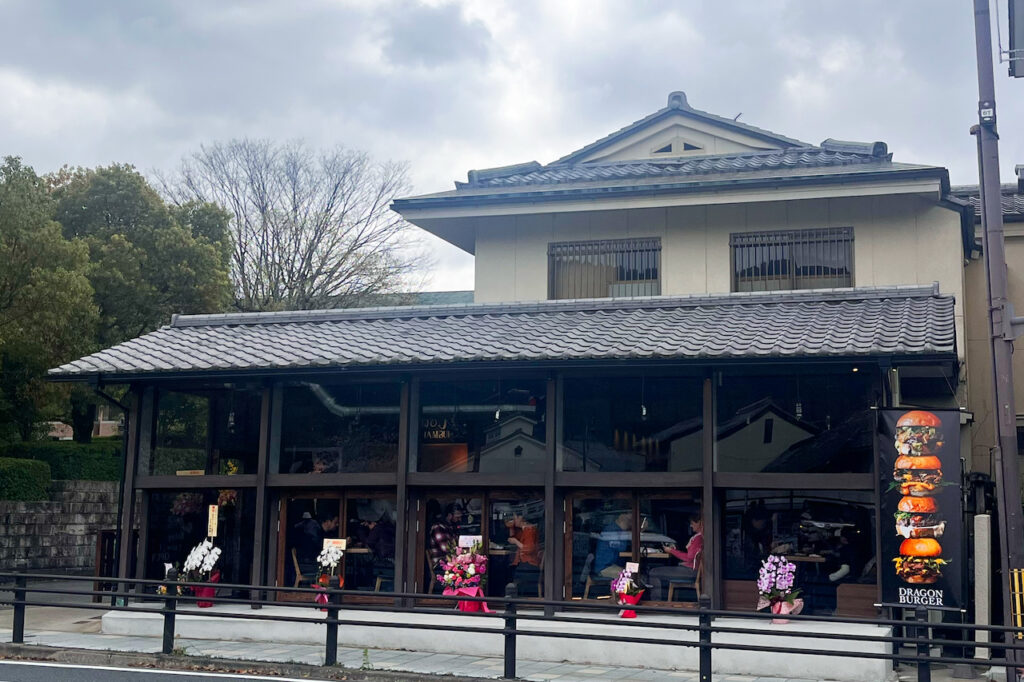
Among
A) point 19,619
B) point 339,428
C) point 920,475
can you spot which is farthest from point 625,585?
point 19,619

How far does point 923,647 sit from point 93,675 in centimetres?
923

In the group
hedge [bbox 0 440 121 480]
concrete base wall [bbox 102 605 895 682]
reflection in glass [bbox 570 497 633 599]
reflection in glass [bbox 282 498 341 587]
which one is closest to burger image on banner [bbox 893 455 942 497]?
concrete base wall [bbox 102 605 895 682]

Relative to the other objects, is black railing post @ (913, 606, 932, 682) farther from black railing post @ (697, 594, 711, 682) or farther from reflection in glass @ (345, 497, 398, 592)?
reflection in glass @ (345, 497, 398, 592)

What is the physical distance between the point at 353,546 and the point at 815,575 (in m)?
7.10

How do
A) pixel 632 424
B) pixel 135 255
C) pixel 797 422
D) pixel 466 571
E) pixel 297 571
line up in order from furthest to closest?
pixel 135 255
pixel 297 571
pixel 466 571
pixel 632 424
pixel 797 422

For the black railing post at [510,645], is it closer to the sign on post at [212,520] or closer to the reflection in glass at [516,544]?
the reflection in glass at [516,544]

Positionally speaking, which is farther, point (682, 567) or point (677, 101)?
point (677, 101)

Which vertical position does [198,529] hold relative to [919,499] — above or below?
below

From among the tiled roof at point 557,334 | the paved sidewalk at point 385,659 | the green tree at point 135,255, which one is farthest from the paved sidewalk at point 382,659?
the green tree at point 135,255

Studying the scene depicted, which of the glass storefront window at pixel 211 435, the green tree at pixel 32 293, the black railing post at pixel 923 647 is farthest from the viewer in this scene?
the green tree at pixel 32 293

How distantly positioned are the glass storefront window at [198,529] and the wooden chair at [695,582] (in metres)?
6.96

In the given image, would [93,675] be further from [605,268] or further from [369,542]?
[605,268]

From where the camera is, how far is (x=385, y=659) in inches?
554

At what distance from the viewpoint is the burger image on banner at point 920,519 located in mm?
13219
